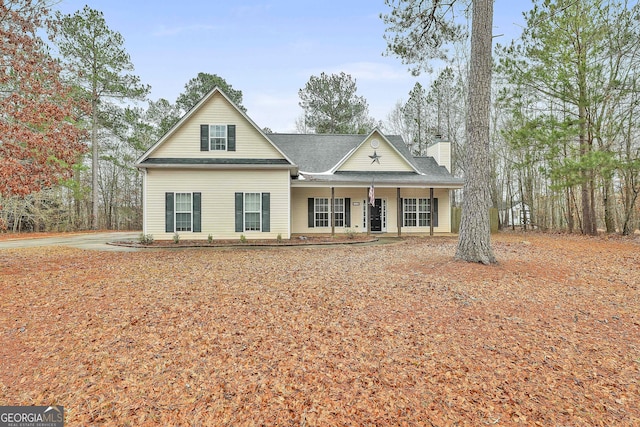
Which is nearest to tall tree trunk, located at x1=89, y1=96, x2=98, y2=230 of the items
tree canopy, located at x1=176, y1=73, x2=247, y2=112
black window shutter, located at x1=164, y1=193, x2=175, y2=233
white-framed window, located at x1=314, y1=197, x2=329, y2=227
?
tree canopy, located at x1=176, y1=73, x2=247, y2=112

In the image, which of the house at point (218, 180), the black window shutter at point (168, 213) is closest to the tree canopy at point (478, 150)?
the house at point (218, 180)

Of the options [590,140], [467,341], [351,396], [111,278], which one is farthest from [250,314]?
[590,140]

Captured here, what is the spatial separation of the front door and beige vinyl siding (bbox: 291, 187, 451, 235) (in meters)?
0.42

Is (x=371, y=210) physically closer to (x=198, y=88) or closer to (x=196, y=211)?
(x=196, y=211)

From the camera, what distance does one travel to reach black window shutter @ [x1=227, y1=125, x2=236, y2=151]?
13.4 meters

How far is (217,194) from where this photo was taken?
44.3 feet

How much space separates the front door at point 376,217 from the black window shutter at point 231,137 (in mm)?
8103

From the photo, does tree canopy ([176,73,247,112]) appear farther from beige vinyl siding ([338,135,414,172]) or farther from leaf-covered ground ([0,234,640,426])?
leaf-covered ground ([0,234,640,426])

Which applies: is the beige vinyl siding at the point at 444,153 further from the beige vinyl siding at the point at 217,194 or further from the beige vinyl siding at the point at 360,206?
the beige vinyl siding at the point at 217,194

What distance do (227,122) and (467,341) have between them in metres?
12.3

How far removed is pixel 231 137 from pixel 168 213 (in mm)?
4089

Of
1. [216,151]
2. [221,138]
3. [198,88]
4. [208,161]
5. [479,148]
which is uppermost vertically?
[198,88]

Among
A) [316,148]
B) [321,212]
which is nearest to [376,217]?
[321,212]

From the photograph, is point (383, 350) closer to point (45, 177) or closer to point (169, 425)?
point (169, 425)
